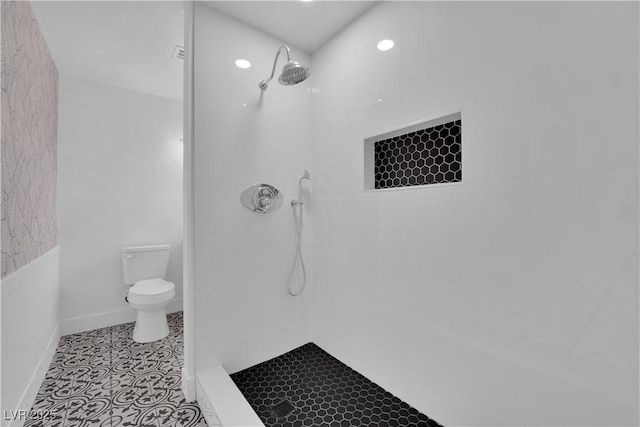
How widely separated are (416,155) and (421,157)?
0.03m

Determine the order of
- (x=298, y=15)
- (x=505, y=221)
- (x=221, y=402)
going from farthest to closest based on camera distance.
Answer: (x=298, y=15) → (x=221, y=402) → (x=505, y=221)

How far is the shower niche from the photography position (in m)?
1.43

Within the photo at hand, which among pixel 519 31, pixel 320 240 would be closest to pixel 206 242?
pixel 320 240

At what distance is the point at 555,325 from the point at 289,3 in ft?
6.79

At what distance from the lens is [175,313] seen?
10.2 ft

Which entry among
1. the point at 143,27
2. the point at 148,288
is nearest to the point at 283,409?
the point at 148,288

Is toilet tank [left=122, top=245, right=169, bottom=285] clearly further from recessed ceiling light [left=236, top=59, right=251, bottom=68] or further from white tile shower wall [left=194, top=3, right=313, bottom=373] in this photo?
recessed ceiling light [left=236, top=59, right=251, bottom=68]

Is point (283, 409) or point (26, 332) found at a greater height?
point (26, 332)

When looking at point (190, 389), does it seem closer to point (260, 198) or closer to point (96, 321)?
point (260, 198)


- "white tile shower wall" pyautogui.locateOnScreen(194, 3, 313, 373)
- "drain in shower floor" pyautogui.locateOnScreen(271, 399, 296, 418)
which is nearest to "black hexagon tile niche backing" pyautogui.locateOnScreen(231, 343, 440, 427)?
"drain in shower floor" pyautogui.locateOnScreen(271, 399, 296, 418)

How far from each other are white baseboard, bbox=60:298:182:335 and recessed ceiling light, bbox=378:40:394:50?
10.6 ft

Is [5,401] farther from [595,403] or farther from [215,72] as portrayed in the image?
[595,403]

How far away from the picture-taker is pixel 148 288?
8.25 feet

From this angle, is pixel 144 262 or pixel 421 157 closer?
pixel 421 157
